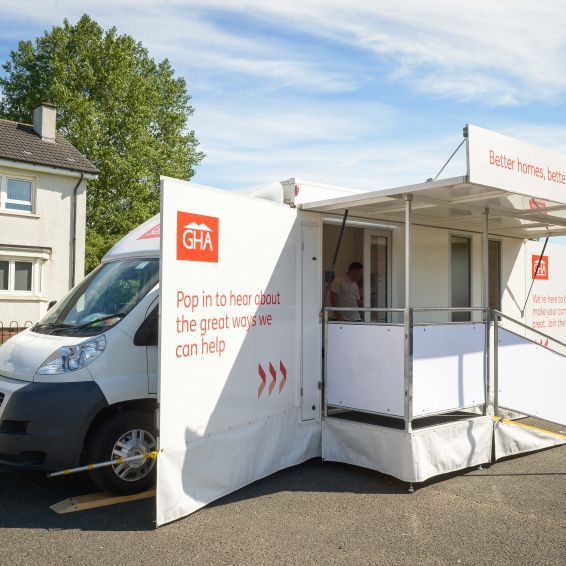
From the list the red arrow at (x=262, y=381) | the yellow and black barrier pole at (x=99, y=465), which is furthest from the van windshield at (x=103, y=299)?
the red arrow at (x=262, y=381)

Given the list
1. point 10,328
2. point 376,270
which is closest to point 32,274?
point 10,328

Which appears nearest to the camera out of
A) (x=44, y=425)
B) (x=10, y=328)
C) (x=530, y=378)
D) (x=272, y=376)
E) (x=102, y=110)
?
(x=44, y=425)

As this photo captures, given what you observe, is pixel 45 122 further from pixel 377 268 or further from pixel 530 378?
pixel 530 378

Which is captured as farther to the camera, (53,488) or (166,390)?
(53,488)

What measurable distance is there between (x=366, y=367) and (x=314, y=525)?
72.8 inches

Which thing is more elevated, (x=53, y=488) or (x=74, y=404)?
(x=74, y=404)

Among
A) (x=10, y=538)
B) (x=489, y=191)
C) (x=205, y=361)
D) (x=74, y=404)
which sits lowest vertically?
(x=10, y=538)

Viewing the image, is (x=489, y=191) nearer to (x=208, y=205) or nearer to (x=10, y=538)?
(x=208, y=205)

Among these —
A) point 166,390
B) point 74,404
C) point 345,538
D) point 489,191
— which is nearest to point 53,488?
point 74,404

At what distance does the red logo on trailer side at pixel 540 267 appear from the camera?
10.3 m

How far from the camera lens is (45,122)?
80.2ft

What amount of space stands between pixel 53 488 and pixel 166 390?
1.75 meters

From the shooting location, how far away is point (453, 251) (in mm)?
8758

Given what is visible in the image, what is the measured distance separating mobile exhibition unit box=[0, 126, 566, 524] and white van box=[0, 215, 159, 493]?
0.5 inches
